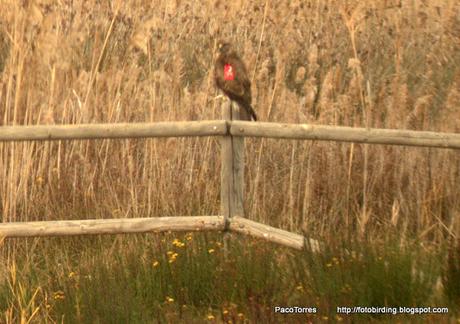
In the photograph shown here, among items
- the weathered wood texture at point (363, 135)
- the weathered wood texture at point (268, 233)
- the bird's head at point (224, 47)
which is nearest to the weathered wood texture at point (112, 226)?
the weathered wood texture at point (268, 233)

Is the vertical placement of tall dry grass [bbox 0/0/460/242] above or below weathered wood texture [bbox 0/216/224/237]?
above

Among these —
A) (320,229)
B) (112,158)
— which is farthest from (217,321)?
(112,158)

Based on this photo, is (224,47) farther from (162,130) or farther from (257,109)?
(162,130)

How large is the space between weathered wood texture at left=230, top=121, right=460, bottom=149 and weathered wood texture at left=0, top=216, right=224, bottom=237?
614 millimetres

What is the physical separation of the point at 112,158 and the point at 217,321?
7.81ft

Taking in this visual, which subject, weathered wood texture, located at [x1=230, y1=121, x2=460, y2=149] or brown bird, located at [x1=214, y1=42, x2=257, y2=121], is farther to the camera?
brown bird, located at [x1=214, y1=42, x2=257, y2=121]

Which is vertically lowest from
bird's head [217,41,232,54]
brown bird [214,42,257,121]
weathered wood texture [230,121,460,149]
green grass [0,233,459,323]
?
green grass [0,233,459,323]

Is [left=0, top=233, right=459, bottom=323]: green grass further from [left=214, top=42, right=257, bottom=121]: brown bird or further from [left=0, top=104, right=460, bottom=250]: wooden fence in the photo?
[left=214, top=42, right=257, bottom=121]: brown bird

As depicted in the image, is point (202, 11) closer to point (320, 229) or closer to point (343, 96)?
point (343, 96)

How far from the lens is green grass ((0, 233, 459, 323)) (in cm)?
511

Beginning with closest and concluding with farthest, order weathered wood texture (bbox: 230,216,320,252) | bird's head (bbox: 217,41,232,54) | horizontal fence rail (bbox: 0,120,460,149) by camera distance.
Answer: weathered wood texture (bbox: 230,216,320,252) < horizontal fence rail (bbox: 0,120,460,149) < bird's head (bbox: 217,41,232,54)

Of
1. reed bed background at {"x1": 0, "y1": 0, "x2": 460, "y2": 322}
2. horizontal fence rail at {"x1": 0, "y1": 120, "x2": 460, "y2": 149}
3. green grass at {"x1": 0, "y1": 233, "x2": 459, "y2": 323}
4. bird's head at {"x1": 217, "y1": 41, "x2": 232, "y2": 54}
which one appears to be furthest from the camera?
bird's head at {"x1": 217, "y1": 41, "x2": 232, "y2": 54}

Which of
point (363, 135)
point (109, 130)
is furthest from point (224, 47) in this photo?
point (363, 135)

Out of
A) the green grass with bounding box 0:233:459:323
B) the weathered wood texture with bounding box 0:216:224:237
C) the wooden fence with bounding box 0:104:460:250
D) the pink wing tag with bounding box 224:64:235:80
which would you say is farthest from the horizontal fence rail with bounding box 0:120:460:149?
the pink wing tag with bounding box 224:64:235:80
